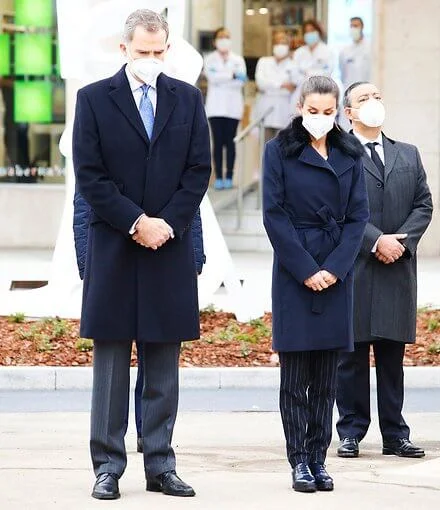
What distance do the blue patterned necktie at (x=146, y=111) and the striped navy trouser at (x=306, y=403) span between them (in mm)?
1232

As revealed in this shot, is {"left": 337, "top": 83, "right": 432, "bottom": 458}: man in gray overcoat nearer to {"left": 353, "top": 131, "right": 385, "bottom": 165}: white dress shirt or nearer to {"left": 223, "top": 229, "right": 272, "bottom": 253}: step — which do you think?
{"left": 353, "top": 131, "right": 385, "bottom": 165}: white dress shirt

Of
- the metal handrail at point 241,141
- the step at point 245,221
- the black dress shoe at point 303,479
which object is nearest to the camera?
the black dress shoe at point 303,479

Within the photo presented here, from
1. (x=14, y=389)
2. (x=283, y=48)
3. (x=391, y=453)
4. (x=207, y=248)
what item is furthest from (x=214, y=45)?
(x=391, y=453)

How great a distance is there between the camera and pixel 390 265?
8312 mm

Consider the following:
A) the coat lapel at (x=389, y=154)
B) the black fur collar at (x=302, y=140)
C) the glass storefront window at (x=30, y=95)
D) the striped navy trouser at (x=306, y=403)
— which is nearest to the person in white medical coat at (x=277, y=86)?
the glass storefront window at (x=30, y=95)

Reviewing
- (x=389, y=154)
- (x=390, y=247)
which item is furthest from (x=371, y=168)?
(x=390, y=247)

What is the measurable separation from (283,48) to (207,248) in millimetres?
7903

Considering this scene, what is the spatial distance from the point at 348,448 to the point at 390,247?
1.07 metres

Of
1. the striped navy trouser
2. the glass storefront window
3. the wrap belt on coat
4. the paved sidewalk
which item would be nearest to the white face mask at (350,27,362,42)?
the glass storefront window

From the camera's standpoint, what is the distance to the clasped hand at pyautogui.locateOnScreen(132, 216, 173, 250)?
6.65m

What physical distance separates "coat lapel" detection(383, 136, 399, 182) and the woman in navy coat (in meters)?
1.02

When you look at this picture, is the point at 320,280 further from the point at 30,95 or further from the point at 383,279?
the point at 30,95

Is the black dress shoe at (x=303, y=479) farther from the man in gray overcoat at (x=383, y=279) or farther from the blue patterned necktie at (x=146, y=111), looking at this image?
the blue patterned necktie at (x=146, y=111)

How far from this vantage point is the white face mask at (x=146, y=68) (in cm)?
678
